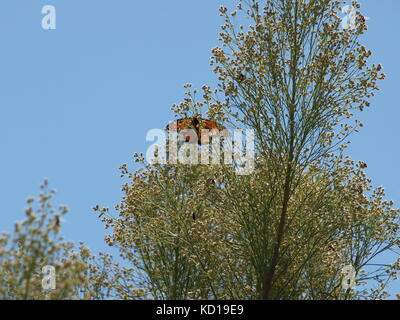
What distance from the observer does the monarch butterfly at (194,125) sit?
13875mm

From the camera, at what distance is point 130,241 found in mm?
15547

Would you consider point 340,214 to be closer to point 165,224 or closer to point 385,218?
point 385,218

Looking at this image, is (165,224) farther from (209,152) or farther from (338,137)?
(338,137)

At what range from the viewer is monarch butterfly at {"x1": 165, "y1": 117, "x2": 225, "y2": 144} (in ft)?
45.5

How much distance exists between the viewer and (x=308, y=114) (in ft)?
43.3

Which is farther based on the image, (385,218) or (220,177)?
(385,218)

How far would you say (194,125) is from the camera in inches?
573

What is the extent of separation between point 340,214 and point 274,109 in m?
2.46
